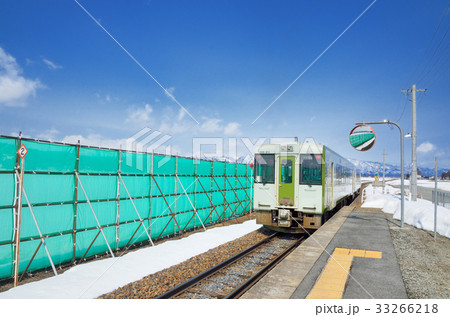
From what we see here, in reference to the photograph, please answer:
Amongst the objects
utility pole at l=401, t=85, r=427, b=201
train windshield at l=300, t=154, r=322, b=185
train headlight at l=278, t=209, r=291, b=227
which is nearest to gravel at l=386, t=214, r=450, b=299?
train windshield at l=300, t=154, r=322, b=185

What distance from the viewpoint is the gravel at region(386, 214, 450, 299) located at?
17.8ft

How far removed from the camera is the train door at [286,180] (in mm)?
11031

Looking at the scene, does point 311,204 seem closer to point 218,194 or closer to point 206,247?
point 206,247

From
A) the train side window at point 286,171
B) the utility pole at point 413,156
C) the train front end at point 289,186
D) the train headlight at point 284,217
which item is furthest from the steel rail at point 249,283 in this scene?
the utility pole at point 413,156

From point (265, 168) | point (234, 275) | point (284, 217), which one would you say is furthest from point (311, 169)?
point (234, 275)

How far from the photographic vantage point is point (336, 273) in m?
6.31

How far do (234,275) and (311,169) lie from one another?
551cm

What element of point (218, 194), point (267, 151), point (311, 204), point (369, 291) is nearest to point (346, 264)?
point (369, 291)

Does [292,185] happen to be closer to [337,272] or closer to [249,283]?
[337,272]

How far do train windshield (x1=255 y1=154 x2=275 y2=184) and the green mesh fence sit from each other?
142 inches

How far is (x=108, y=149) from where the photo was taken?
9.66 metres

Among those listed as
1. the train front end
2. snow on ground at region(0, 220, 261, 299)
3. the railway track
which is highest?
the train front end

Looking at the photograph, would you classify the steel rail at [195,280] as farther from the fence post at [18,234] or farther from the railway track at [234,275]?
the fence post at [18,234]

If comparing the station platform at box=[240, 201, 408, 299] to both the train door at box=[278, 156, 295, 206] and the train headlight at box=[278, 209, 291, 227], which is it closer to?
the train headlight at box=[278, 209, 291, 227]
